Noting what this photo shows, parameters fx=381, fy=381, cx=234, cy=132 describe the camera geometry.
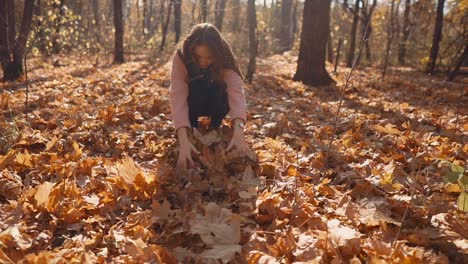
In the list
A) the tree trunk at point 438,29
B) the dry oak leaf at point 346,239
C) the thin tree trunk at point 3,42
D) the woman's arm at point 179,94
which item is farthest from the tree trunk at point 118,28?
the dry oak leaf at point 346,239

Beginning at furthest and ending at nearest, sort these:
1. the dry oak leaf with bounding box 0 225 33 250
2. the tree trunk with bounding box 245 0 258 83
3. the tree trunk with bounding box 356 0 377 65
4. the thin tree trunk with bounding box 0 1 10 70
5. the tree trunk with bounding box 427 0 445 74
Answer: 1. the tree trunk with bounding box 427 0 445 74
2. the tree trunk with bounding box 245 0 258 83
3. the thin tree trunk with bounding box 0 1 10 70
4. the tree trunk with bounding box 356 0 377 65
5. the dry oak leaf with bounding box 0 225 33 250

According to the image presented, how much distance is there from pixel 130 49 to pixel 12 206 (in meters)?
14.5

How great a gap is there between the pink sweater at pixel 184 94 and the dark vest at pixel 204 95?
89 millimetres

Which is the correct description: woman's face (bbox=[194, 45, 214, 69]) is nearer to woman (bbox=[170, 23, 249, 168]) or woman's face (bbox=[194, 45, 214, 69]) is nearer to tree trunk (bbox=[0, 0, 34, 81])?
woman (bbox=[170, 23, 249, 168])

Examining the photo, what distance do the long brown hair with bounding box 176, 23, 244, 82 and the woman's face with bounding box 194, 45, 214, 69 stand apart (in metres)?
0.02

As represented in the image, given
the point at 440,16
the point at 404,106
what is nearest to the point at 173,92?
the point at 404,106

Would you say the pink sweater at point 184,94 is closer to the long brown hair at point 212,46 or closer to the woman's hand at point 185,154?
the long brown hair at point 212,46

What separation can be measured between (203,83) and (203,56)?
33 centimetres

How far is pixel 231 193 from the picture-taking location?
7.48 ft

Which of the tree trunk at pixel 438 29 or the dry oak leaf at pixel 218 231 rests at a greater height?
the tree trunk at pixel 438 29

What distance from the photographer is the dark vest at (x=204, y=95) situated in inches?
116

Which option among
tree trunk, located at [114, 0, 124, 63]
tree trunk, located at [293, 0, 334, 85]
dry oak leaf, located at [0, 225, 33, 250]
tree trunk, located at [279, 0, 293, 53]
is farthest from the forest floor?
tree trunk, located at [279, 0, 293, 53]

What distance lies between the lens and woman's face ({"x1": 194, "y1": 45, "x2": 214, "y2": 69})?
8.77 feet

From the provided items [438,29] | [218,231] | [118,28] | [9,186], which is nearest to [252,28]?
[438,29]
